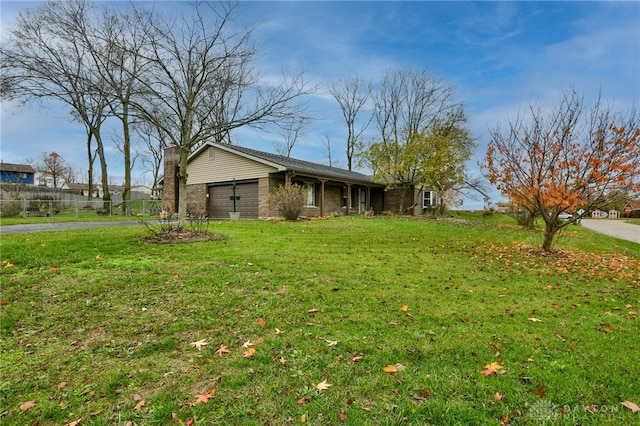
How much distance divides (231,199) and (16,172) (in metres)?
51.7

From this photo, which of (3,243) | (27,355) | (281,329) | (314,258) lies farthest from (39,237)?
(281,329)

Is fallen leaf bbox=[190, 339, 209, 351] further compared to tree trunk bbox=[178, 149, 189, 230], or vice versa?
tree trunk bbox=[178, 149, 189, 230]

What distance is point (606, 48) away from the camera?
10.3m

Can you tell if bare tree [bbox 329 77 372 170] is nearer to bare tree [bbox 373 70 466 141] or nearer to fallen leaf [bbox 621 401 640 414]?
bare tree [bbox 373 70 466 141]

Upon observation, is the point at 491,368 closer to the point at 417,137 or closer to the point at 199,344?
the point at 199,344

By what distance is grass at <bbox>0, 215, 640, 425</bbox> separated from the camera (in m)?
2.57

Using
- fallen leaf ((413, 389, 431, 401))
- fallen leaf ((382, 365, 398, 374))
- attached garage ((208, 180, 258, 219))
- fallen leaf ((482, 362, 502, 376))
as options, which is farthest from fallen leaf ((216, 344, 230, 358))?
attached garage ((208, 180, 258, 219))

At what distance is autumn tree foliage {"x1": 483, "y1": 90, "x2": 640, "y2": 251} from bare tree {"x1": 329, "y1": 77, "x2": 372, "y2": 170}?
2342 cm

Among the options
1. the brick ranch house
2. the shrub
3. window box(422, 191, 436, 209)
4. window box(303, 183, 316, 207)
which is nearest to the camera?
the shrub

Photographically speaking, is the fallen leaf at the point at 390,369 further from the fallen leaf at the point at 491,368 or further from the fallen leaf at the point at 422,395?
the fallen leaf at the point at 491,368

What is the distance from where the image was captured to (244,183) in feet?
62.6

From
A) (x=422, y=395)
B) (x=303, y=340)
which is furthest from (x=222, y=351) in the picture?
(x=422, y=395)

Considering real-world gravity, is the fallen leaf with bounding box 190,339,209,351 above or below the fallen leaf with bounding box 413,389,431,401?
above

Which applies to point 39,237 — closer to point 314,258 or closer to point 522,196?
point 314,258
